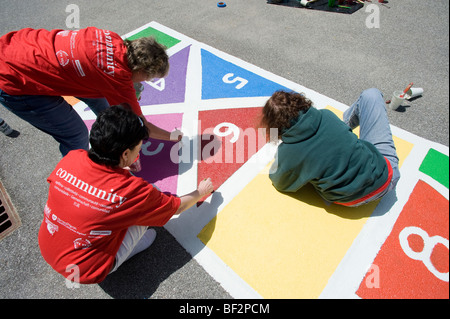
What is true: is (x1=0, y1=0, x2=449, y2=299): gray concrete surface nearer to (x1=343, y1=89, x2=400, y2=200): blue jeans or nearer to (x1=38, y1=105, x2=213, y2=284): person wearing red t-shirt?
(x1=343, y1=89, x2=400, y2=200): blue jeans

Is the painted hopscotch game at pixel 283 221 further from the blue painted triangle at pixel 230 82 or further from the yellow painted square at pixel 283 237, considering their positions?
the blue painted triangle at pixel 230 82

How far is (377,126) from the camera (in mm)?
2199

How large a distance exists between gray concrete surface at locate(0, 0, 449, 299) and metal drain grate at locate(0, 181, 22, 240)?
51mm

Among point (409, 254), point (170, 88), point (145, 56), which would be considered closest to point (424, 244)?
point (409, 254)

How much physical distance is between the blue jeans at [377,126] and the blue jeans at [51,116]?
2.60 metres

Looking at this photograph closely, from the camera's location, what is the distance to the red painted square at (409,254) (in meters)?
1.74

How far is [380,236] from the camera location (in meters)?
2.04

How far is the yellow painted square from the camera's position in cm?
191

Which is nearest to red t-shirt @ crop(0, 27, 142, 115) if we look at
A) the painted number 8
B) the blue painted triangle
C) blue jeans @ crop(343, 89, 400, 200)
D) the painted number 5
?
the blue painted triangle

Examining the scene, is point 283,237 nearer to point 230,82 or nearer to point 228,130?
point 228,130

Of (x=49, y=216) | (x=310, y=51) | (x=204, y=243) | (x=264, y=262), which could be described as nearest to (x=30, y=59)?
(x=49, y=216)

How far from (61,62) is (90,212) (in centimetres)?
125

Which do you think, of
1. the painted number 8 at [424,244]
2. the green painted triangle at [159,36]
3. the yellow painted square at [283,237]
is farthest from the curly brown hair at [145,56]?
the green painted triangle at [159,36]
